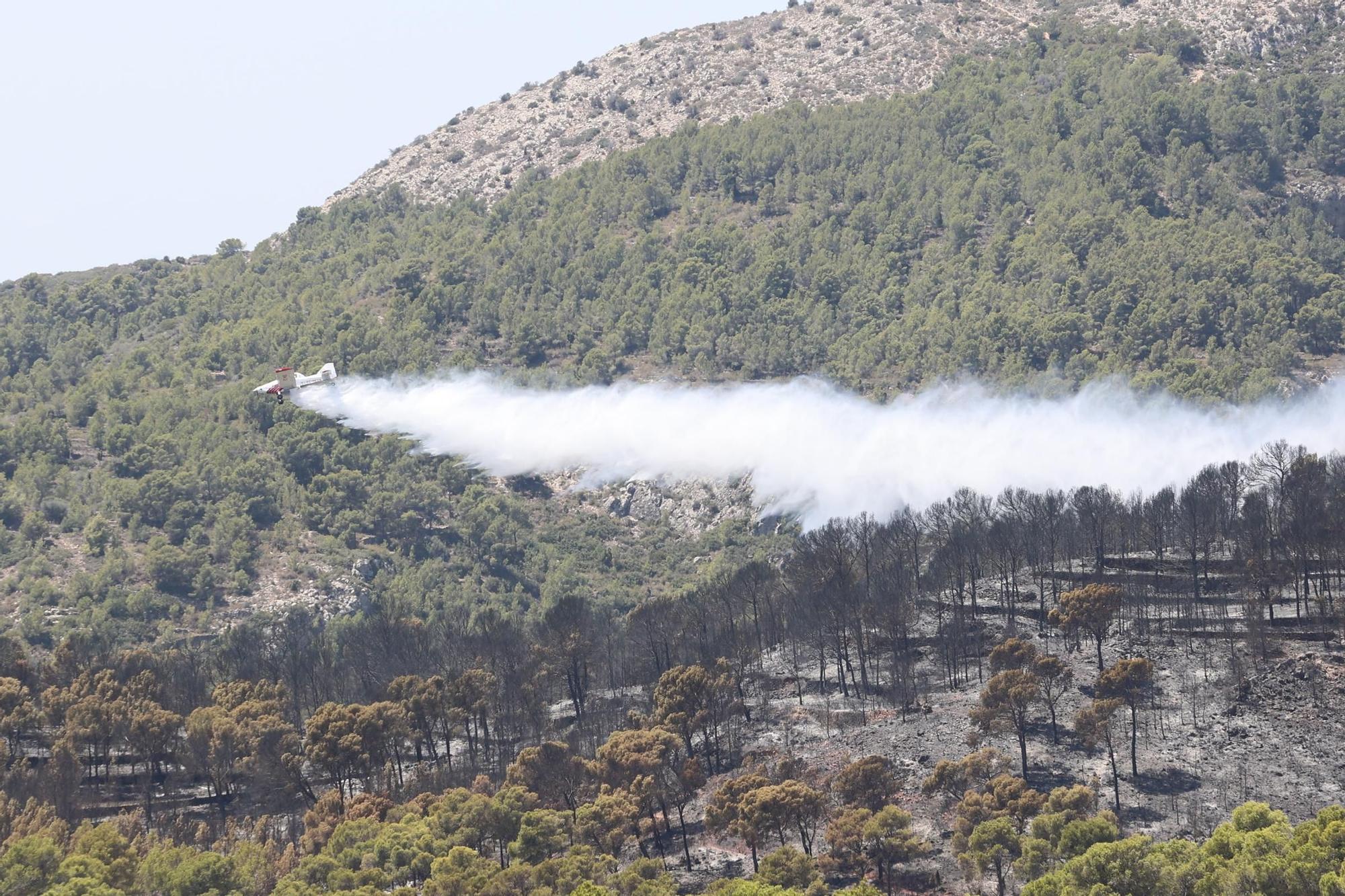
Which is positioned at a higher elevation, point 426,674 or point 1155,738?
point 426,674

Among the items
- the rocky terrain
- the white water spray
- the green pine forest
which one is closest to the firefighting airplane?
the white water spray

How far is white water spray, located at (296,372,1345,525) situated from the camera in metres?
161

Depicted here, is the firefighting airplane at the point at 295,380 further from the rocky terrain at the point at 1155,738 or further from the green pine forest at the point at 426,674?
the rocky terrain at the point at 1155,738

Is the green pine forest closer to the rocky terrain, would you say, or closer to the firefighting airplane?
the rocky terrain

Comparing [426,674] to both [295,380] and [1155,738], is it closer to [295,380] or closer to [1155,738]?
[295,380]

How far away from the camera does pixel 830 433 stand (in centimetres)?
17812

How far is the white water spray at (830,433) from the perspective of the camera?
529 feet

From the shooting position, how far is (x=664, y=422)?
619ft

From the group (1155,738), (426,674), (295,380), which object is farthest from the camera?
(295,380)

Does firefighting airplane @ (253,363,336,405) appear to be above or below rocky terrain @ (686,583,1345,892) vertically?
above

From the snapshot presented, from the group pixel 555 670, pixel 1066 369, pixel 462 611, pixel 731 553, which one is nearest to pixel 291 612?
pixel 462 611

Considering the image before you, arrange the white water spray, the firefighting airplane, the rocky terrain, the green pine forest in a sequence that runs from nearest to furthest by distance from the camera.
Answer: the green pine forest, the rocky terrain, the firefighting airplane, the white water spray

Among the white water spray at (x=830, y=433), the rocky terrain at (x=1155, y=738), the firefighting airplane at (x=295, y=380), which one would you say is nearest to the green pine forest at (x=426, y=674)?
the rocky terrain at (x=1155, y=738)

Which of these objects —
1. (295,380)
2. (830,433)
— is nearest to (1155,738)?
(295,380)
